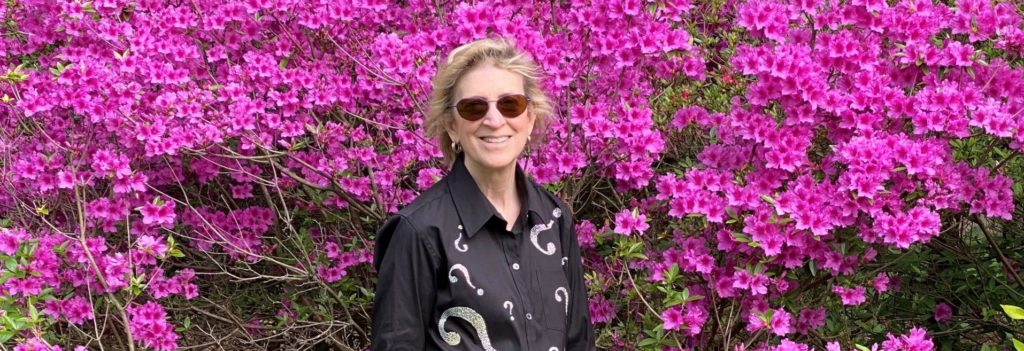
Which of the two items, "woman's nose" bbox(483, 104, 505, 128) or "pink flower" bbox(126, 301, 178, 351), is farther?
"pink flower" bbox(126, 301, 178, 351)

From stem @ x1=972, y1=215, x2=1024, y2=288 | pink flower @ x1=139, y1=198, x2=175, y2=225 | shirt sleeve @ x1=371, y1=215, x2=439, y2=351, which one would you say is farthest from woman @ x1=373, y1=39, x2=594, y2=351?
stem @ x1=972, y1=215, x2=1024, y2=288

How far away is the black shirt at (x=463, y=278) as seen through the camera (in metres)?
2.05

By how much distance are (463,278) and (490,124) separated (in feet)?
1.03

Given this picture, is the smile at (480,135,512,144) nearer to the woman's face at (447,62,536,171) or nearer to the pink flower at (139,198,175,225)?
the woman's face at (447,62,536,171)

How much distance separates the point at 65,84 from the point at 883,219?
2.57 meters

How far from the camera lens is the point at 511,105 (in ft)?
7.04

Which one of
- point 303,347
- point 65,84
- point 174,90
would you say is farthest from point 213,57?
point 303,347

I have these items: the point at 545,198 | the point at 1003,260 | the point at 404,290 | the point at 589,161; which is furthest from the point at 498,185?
the point at 1003,260

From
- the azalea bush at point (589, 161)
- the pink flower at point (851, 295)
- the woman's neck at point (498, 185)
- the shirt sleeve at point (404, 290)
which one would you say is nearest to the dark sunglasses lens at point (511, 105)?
the woman's neck at point (498, 185)

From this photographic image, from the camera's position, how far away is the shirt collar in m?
2.12

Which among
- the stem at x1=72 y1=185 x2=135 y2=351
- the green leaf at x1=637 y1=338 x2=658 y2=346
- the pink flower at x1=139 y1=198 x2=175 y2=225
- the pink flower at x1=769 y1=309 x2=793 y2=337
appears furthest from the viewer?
the pink flower at x1=139 y1=198 x2=175 y2=225

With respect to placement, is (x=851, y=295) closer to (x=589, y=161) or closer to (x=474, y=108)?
(x=589, y=161)

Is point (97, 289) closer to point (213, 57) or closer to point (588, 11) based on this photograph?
point (213, 57)

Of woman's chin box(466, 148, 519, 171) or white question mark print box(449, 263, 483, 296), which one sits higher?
woman's chin box(466, 148, 519, 171)
